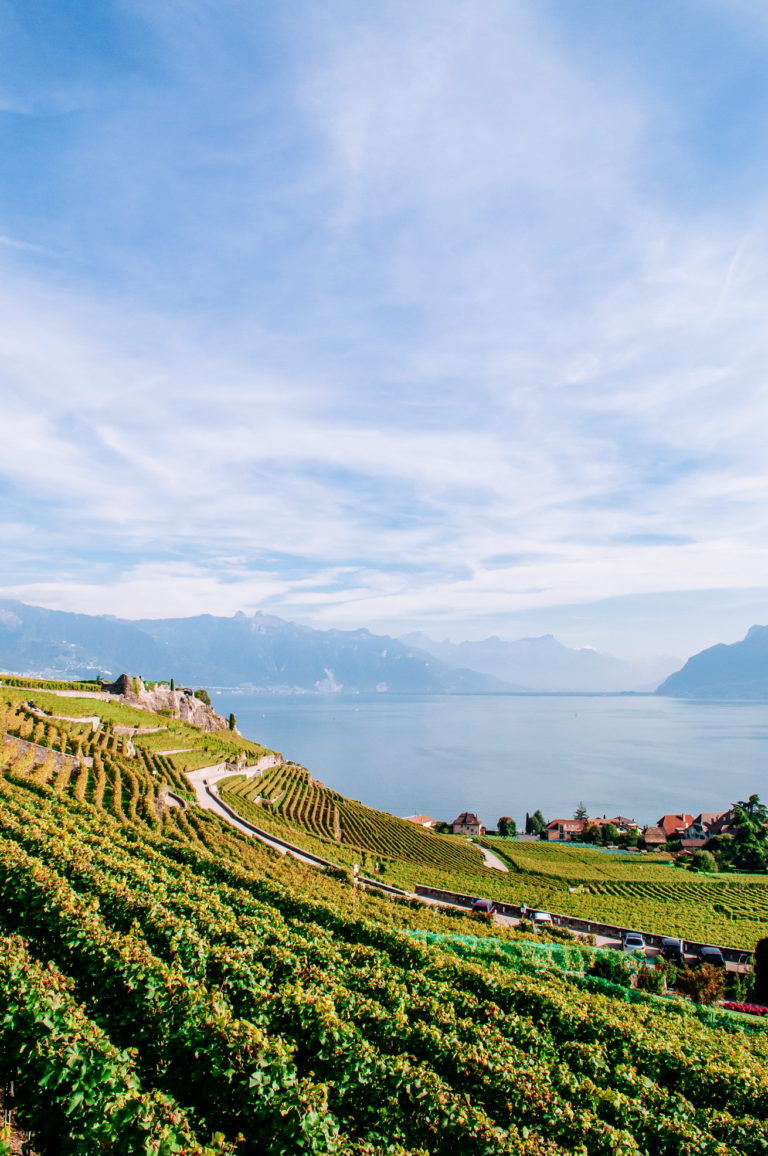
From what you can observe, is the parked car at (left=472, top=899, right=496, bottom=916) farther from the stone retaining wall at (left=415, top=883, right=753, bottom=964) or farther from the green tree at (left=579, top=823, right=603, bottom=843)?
the green tree at (left=579, top=823, right=603, bottom=843)

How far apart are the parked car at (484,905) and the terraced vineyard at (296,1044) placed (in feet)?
70.9

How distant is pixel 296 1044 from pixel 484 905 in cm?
3341

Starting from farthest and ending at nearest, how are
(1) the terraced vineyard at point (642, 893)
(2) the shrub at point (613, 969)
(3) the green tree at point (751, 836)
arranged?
(3) the green tree at point (751, 836) → (1) the terraced vineyard at point (642, 893) → (2) the shrub at point (613, 969)

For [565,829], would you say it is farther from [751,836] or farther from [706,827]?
[751,836]

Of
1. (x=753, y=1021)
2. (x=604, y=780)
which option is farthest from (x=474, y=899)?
Result: (x=604, y=780)

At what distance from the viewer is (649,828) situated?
113250 millimetres

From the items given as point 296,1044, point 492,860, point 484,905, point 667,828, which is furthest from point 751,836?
point 296,1044

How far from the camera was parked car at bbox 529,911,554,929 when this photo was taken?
36.5 metres

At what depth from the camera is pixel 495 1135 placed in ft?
26.0

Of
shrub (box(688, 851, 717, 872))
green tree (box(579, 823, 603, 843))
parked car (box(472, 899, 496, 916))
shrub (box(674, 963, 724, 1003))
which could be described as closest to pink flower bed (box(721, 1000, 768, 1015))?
shrub (box(674, 963, 724, 1003))

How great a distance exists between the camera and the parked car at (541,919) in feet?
120

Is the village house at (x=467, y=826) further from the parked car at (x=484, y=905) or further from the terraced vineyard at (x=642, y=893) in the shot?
the parked car at (x=484, y=905)

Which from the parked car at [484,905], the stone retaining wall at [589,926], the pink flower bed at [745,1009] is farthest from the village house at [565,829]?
the pink flower bed at [745,1009]

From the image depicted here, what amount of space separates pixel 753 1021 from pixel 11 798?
100ft
